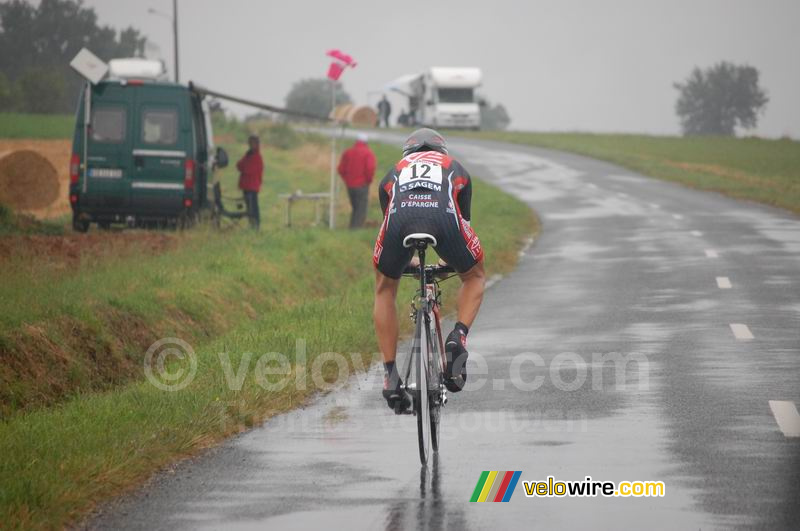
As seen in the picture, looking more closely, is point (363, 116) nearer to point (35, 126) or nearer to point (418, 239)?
point (35, 126)

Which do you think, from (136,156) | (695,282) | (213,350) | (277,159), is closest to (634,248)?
(695,282)

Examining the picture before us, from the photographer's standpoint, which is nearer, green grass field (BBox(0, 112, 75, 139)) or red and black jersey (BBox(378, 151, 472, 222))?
red and black jersey (BBox(378, 151, 472, 222))

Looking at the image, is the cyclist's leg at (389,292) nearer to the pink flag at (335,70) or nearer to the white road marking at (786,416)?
the white road marking at (786,416)

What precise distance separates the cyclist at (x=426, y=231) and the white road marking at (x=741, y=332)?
615cm

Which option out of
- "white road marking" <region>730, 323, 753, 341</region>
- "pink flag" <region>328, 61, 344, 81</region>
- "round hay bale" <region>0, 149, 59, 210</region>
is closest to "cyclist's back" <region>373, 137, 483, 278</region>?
"white road marking" <region>730, 323, 753, 341</region>

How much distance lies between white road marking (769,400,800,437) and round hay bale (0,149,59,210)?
2487cm

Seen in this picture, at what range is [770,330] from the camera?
1533 cm

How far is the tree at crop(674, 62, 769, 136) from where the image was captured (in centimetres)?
18400

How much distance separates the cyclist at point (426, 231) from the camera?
874cm

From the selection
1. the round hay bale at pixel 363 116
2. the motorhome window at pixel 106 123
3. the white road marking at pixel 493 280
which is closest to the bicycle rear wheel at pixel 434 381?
the white road marking at pixel 493 280

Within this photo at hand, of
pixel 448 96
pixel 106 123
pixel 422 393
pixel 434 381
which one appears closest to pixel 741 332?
pixel 434 381

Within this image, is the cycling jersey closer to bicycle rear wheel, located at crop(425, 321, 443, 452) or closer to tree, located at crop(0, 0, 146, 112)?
bicycle rear wheel, located at crop(425, 321, 443, 452)

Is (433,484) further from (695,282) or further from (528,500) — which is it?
(695,282)

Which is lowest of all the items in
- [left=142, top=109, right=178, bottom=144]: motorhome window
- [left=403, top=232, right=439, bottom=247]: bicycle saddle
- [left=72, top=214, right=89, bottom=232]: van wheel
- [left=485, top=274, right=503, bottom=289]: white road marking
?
[left=485, top=274, right=503, bottom=289]: white road marking
